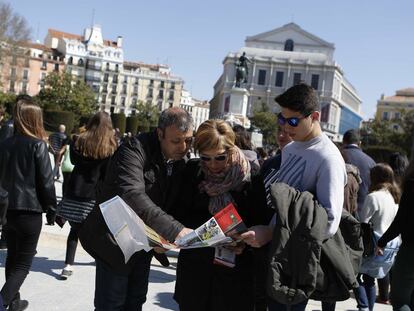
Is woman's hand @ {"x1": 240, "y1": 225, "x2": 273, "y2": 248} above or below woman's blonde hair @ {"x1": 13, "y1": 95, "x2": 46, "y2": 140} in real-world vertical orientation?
below

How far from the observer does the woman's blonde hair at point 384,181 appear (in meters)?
5.60

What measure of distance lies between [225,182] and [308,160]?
0.50 metres

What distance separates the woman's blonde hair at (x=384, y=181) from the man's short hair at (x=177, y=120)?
309 cm

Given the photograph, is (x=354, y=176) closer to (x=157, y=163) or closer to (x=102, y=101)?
(x=157, y=163)

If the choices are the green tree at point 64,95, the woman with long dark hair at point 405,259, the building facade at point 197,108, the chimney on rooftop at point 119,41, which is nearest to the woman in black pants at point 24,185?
the woman with long dark hair at point 405,259

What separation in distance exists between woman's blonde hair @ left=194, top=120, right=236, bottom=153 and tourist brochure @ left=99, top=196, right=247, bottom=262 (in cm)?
39

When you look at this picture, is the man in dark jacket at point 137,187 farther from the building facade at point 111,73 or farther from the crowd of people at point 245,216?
the building facade at point 111,73

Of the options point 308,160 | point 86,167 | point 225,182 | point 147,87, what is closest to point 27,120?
point 86,167

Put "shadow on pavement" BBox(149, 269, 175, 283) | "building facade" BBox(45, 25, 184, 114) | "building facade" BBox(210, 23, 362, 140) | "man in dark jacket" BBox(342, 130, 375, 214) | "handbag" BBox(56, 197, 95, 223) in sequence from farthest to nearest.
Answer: "building facade" BBox(45, 25, 184, 114) < "building facade" BBox(210, 23, 362, 140) < "man in dark jacket" BBox(342, 130, 375, 214) < "shadow on pavement" BBox(149, 269, 175, 283) < "handbag" BBox(56, 197, 95, 223)

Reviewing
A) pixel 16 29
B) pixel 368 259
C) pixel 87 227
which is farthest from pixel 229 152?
pixel 16 29

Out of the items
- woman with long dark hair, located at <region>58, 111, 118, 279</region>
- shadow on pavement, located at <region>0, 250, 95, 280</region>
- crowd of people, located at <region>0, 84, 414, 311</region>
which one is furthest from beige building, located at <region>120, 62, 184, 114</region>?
crowd of people, located at <region>0, 84, 414, 311</region>

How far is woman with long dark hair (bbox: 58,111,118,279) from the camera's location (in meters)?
5.55

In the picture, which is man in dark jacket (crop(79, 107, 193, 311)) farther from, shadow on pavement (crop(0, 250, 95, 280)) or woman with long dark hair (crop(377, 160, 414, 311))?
shadow on pavement (crop(0, 250, 95, 280))

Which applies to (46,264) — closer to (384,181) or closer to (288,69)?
(384,181)
